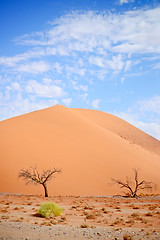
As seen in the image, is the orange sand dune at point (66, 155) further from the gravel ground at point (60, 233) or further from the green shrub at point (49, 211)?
the gravel ground at point (60, 233)

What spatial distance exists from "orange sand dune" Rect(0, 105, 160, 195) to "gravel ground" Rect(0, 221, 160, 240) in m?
18.4

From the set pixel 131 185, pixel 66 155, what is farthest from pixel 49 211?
pixel 66 155

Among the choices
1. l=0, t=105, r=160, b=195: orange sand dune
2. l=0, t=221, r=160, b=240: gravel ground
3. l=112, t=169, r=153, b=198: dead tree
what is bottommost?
l=0, t=221, r=160, b=240: gravel ground

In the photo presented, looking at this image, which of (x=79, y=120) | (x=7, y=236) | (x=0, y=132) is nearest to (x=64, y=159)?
(x=0, y=132)

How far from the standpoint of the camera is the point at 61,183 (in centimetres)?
2930

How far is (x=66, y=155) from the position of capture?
3356 centimetres

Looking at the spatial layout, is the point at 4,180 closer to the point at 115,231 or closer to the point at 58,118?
the point at 58,118

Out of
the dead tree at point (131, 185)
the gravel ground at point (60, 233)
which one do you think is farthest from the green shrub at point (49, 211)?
the dead tree at point (131, 185)

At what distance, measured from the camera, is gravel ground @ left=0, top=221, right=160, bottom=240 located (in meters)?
8.42

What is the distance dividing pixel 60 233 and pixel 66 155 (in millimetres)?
24505

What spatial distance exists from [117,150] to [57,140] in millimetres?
8661

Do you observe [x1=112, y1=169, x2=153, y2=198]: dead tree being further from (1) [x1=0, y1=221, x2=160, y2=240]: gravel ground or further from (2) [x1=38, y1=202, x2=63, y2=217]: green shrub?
(1) [x1=0, y1=221, x2=160, y2=240]: gravel ground

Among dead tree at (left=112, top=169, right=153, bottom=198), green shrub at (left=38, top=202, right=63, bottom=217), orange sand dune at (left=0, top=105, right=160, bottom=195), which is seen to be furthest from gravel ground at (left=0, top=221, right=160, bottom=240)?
orange sand dune at (left=0, top=105, right=160, bottom=195)

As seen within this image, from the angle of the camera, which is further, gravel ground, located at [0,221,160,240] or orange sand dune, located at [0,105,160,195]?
orange sand dune, located at [0,105,160,195]
